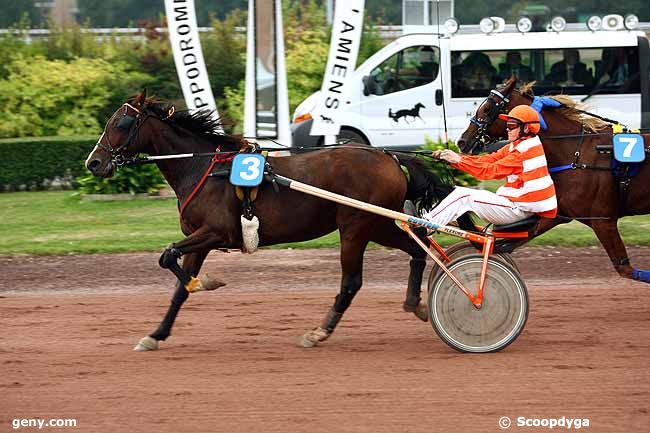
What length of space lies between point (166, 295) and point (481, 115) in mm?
3150

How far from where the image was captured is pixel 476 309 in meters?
6.43

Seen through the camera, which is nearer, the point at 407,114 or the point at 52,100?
the point at 407,114

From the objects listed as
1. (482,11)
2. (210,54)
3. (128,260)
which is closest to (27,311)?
(128,260)

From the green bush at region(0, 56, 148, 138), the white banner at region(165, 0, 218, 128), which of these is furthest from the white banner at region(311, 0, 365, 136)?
the green bush at region(0, 56, 148, 138)

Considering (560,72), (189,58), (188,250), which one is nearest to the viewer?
(188,250)

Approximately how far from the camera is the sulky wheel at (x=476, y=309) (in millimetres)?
6430

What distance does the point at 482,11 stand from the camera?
32031 mm

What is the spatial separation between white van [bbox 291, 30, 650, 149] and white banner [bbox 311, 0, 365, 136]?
141 inches

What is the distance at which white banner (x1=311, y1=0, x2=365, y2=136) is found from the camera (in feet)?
38.8

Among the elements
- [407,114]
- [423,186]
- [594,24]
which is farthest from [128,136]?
[594,24]

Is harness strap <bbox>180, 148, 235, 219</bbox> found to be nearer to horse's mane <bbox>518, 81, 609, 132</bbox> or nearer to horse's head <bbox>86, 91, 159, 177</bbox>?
horse's head <bbox>86, 91, 159, 177</bbox>

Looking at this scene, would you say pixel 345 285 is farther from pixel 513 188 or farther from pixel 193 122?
pixel 193 122

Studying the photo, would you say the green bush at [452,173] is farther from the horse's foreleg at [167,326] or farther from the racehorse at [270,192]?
the horse's foreleg at [167,326]

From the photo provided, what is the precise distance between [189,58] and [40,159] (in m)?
4.64
